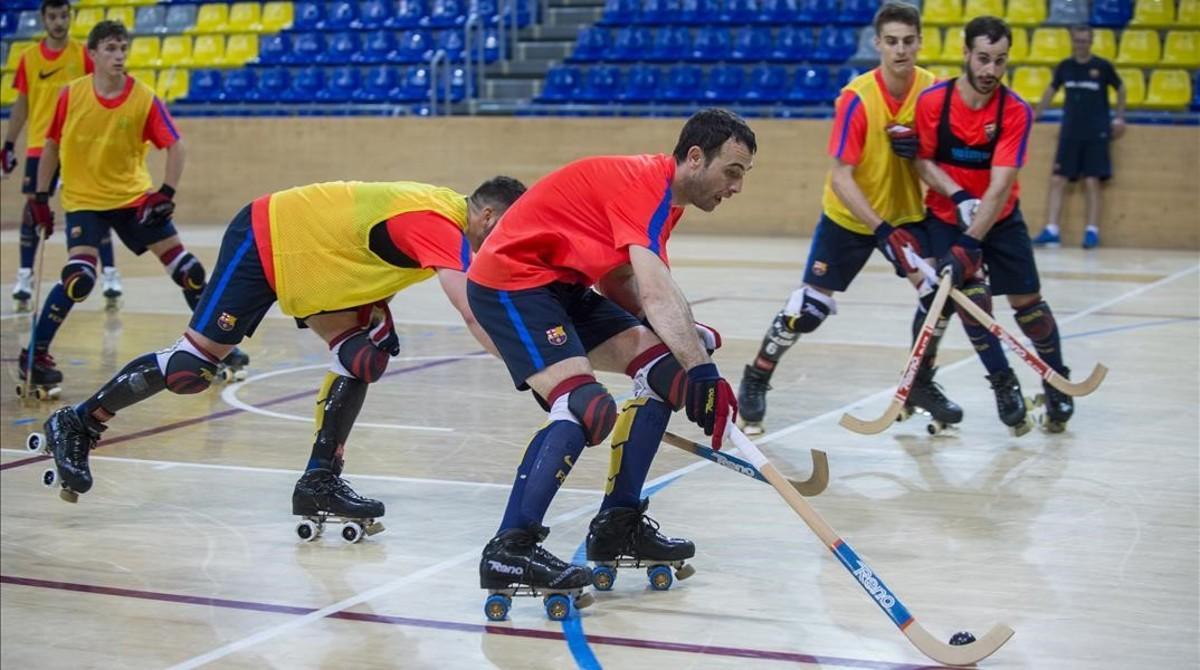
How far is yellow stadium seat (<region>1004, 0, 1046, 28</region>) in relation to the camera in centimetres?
1817

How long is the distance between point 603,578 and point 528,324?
0.84 meters

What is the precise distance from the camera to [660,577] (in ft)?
16.3

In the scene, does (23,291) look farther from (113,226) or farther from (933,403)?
(933,403)

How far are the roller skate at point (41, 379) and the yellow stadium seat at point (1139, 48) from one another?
13.0m

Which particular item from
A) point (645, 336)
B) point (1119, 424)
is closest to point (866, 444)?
point (1119, 424)

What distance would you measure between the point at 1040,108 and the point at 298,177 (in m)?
9.26

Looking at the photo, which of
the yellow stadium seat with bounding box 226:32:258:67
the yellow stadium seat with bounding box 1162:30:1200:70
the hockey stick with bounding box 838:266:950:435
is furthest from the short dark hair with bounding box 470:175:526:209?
the yellow stadium seat with bounding box 226:32:258:67

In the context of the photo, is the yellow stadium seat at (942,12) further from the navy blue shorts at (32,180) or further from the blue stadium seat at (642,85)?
the navy blue shorts at (32,180)

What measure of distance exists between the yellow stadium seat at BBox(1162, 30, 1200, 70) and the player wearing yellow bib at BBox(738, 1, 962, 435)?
10.9 m

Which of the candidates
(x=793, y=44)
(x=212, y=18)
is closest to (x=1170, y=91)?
(x=793, y=44)

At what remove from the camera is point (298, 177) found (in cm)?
2066

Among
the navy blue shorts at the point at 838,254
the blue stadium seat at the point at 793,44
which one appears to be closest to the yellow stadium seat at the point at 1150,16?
the blue stadium seat at the point at 793,44

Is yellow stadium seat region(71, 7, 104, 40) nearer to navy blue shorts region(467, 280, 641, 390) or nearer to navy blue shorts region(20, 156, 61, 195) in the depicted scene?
navy blue shorts region(20, 156, 61, 195)

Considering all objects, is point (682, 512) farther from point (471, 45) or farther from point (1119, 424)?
point (471, 45)
